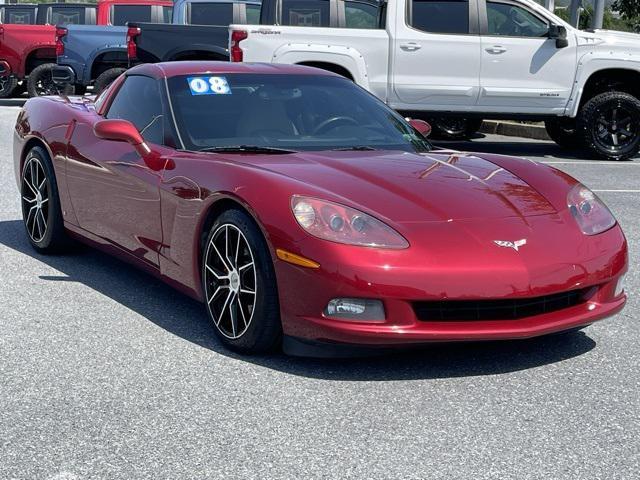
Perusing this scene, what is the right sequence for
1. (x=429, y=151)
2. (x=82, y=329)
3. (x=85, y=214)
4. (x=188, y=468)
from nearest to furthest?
(x=188, y=468)
(x=82, y=329)
(x=429, y=151)
(x=85, y=214)

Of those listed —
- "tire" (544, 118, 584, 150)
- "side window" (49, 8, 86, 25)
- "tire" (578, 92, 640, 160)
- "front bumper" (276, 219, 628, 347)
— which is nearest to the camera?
"front bumper" (276, 219, 628, 347)

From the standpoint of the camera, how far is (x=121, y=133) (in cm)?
573

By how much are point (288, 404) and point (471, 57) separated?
33.2 ft

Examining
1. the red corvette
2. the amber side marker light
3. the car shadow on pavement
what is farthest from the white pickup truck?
the amber side marker light

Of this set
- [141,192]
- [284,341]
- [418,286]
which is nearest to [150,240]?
[141,192]

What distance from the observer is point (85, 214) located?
21.4ft

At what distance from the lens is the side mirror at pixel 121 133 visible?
5.72 metres

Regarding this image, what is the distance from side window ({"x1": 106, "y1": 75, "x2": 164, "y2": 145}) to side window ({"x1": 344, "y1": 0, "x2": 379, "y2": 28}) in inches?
301

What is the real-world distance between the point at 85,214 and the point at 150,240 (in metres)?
0.97

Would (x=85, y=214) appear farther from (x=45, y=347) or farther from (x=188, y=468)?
(x=188, y=468)

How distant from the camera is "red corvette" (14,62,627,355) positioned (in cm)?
451

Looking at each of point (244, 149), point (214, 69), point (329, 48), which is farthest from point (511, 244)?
point (329, 48)

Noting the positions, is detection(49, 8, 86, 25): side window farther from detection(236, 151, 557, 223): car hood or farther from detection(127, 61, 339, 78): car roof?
detection(236, 151, 557, 223): car hood

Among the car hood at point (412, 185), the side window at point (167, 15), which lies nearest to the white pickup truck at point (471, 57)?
the side window at point (167, 15)
